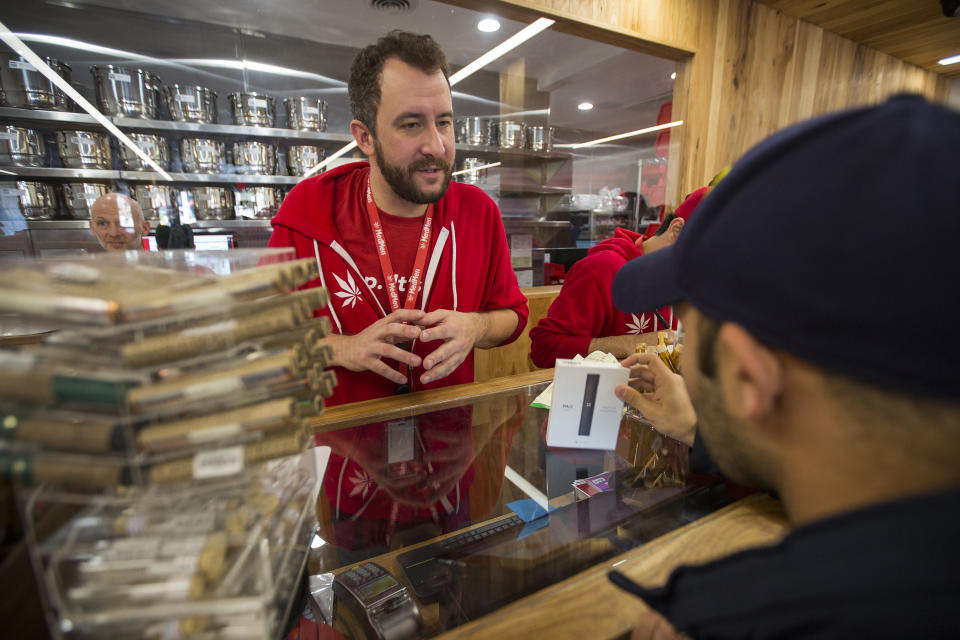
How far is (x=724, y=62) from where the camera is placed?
3.23 m

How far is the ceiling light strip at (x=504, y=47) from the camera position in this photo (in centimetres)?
270

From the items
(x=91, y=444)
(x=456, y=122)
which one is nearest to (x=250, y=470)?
(x=91, y=444)

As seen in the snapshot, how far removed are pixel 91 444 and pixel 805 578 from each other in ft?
2.01

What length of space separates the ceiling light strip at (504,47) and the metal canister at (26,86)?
2649 mm

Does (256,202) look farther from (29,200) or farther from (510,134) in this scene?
(510,134)

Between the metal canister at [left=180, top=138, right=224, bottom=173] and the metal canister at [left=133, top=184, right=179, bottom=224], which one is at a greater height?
the metal canister at [left=180, top=138, right=224, bottom=173]

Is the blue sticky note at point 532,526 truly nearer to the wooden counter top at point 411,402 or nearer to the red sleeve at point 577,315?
the wooden counter top at point 411,402

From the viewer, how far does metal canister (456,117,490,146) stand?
142 inches

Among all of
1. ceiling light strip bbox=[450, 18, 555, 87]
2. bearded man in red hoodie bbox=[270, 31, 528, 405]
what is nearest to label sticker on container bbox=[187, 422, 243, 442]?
bearded man in red hoodie bbox=[270, 31, 528, 405]

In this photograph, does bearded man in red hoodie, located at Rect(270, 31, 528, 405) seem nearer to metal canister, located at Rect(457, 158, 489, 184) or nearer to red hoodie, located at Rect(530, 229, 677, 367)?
red hoodie, located at Rect(530, 229, 677, 367)

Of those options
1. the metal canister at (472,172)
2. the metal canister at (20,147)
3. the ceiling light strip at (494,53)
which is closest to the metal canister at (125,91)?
the metal canister at (20,147)

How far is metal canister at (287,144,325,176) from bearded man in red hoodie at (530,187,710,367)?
218cm

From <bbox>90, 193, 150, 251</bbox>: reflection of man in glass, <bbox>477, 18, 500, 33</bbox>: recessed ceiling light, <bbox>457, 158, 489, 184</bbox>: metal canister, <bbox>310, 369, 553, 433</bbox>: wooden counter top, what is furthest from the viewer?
<bbox>457, 158, 489, 184</bbox>: metal canister

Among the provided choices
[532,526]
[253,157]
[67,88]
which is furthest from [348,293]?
[67,88]
